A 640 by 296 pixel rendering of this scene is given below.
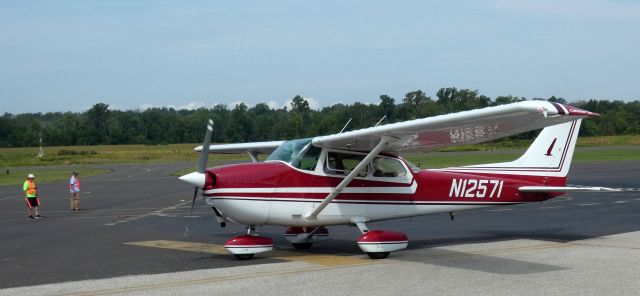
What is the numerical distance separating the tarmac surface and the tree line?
264 centimetres

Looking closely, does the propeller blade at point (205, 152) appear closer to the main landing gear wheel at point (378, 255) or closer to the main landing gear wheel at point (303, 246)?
the main landing gear wheel at point (303, 246)

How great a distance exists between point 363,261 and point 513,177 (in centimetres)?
416

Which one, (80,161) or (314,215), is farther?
(80,161)

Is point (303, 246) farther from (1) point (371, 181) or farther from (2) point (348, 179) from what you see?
(2) point (348, 179)

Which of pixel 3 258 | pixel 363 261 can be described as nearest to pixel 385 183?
pixel 363 261

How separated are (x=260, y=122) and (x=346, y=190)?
55.6 metres

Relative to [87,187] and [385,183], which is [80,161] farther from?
[385,183]

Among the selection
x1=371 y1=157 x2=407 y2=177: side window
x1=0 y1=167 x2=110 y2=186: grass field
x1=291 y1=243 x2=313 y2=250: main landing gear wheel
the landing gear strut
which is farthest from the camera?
x1=0 y1=167 x2=110 y2=186: grass field

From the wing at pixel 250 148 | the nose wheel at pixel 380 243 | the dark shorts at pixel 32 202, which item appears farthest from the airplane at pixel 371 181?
the dark shorts at pixel 32 202

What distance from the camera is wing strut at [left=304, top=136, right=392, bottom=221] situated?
12.1m

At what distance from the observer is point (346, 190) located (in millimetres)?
12914

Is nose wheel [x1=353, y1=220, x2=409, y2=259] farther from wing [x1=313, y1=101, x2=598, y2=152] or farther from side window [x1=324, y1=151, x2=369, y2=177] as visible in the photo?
wing [x1=313, y1=101, x2=598, y2=152]

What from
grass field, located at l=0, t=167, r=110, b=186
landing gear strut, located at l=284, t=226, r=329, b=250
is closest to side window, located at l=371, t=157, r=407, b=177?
landing gear strut, located at l=284, t=226, r=329, b=250

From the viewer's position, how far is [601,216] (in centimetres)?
1812
